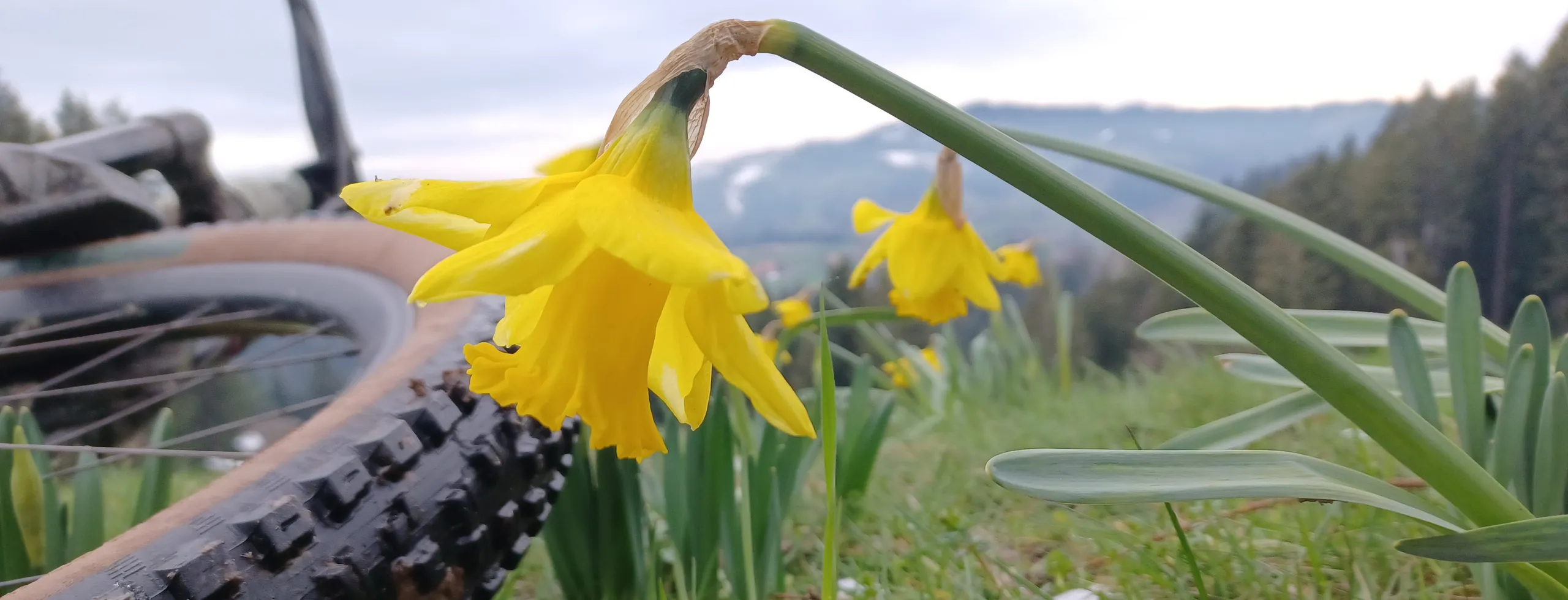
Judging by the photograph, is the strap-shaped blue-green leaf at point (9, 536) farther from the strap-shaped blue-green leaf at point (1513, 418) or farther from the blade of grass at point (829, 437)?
the strap-shaped blue-green leaf at point (1513, 418)

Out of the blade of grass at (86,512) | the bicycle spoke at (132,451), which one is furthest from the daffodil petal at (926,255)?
the blade of grass at (86,512)

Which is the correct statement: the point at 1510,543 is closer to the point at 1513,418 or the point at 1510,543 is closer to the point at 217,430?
the point at 1513,418

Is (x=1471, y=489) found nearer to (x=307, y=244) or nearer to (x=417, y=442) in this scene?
(x=417, y=442)

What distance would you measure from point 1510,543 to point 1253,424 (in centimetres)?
24

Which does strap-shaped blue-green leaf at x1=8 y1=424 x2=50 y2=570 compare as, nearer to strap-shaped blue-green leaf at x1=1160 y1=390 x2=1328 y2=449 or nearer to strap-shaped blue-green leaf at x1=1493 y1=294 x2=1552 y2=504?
strap-shaped blue-green leaf at x1=1160 y1=390 x2=1328 y2=449

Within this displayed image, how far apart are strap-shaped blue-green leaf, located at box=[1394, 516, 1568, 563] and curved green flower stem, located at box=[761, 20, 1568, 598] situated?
4 cm

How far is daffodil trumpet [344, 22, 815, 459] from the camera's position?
0.28 meters

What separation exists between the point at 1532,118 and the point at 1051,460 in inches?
54.5

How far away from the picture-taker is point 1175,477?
0.37 m

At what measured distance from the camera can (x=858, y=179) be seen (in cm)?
309

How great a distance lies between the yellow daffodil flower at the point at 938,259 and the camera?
2.61 feet

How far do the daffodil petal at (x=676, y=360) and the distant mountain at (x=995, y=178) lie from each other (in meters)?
1.28

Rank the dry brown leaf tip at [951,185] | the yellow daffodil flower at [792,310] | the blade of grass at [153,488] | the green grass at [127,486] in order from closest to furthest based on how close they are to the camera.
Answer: the blade of grass at [153,488] < the dry brown leaf tip at [951,185] < the green grass at [127,486] < the yellow daffodil flower at [792,310]

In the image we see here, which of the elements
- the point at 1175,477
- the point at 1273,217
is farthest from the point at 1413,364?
the point at 1175,477
